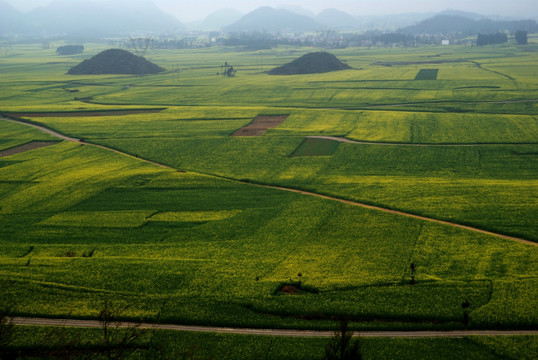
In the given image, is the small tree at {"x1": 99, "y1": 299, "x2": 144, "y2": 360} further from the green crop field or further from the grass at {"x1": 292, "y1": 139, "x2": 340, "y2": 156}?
the grass at {"x1": 292, "y1": 139, "x2": 340, "y2": 156}

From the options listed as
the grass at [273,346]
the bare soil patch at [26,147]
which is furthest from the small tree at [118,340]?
the bare soil patch at [26,147]

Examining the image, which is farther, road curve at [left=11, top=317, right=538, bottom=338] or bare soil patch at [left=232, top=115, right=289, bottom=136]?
bare soil patch at [left=232, top=115, right=289, bottom=136]

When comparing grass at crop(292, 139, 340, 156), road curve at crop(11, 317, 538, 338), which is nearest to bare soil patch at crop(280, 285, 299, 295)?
road curve at crop(11, 317, 538, 338)

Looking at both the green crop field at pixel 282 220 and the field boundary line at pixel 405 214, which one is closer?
the green crop field at pixel 282 220

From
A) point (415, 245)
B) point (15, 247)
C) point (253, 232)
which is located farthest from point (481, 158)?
point (15, 247)

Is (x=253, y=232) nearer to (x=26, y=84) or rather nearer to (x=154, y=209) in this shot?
(x=154, y=209)

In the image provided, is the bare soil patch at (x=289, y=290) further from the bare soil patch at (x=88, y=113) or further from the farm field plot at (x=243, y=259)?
the bare soil patch at (x=88, y=113)
